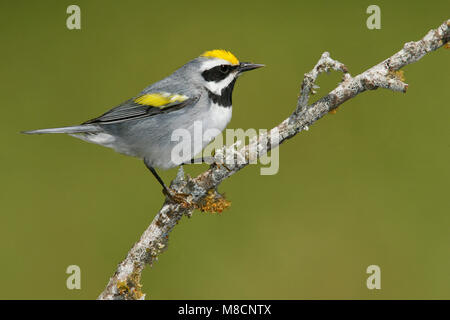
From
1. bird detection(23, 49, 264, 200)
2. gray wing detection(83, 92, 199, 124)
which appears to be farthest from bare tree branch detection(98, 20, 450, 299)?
gray wing detection(83, 92, 199, 124)

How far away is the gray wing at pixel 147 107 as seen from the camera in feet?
7.74

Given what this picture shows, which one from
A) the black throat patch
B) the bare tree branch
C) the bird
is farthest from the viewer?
the black throat patch

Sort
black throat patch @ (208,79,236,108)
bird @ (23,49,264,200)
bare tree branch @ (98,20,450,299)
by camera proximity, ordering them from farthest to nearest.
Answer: black throat patch @ (208,79,236,108), bird @ (23,49,264,200), bare tree branch @ (98,20,450,299)

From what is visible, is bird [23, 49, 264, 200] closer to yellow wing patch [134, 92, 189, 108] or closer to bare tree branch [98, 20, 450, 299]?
yellow wing patch [134, 92, 189, 108]

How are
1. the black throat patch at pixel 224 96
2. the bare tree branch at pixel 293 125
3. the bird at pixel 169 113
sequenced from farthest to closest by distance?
the black throat patch at pixel 224 96 → the bird at pixel 169 113 → the bare tree branch at pixel 293 125

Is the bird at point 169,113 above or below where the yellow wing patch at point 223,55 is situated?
below

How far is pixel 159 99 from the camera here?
2.41 metres

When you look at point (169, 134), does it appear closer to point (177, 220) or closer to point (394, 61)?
point (177, 220)

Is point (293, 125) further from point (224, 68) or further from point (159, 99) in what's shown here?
point (159, 99)

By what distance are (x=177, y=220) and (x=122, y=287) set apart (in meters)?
0.34

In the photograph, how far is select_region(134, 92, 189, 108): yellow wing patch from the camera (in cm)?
237

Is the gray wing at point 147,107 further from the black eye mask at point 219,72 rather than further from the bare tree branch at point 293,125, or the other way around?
the bare tree branch at point 293,125

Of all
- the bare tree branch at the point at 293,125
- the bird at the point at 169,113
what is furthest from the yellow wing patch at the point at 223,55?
the bare tree branch at the point at 293,125

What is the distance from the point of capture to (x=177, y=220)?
6.32 feet
